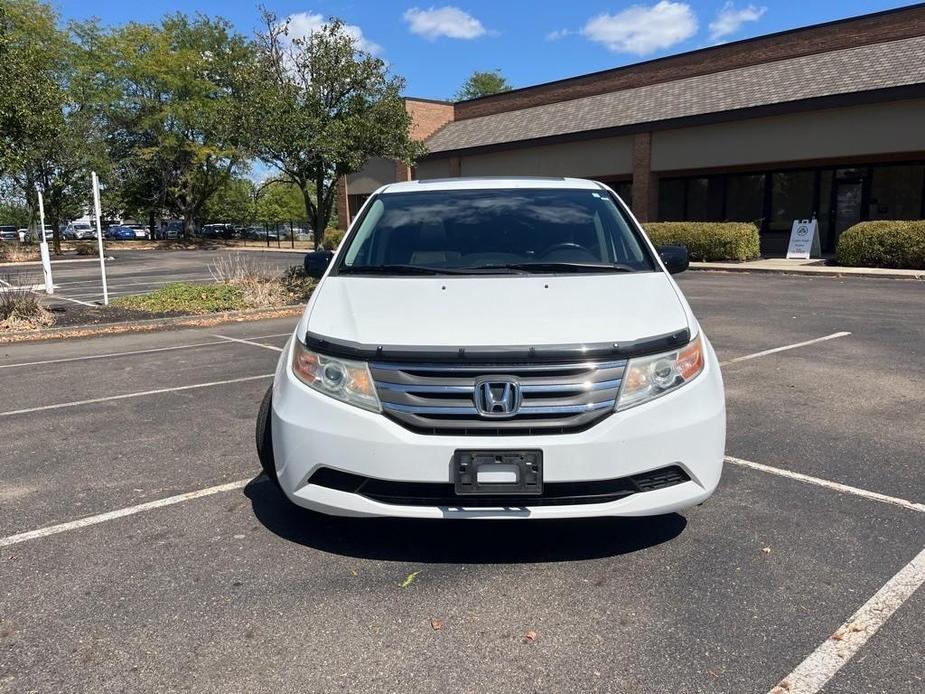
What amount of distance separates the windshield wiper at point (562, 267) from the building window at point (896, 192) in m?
21.7

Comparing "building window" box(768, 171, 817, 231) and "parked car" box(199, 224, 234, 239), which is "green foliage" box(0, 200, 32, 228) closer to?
"parked car" box(199, 224, 234, 239)

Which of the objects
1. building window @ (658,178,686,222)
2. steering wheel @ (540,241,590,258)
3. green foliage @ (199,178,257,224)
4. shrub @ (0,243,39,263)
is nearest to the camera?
steering wheel @ (540,241,590,258)

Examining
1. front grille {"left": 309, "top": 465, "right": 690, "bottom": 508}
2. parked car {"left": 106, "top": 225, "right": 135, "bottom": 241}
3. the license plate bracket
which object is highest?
parked car {"left": 106, "top": 225, "right": 135, "bottom": 241}

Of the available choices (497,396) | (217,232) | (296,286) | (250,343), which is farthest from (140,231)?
(497,396)

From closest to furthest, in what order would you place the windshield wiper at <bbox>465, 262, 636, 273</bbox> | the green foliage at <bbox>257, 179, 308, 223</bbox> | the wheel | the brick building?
the wheel < the windshield wiper at <bbox>465, 262, 636, 273</bbox> < the brick building < the green foliage at <bbox>257, 179, 308, 223</bbox>

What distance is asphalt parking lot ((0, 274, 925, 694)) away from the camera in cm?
249

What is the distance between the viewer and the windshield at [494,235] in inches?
161

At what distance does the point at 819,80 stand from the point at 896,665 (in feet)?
77.2

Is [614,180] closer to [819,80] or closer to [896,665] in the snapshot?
[819,80]

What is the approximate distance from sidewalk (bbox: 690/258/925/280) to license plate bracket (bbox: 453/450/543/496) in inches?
659

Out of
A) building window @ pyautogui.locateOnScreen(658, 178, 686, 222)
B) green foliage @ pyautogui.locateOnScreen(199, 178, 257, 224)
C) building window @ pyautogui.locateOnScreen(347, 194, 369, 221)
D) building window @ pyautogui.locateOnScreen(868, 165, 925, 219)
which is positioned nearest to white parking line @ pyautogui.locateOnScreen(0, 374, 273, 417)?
building window @ pyautogui.locateOnScreen(868, 165, 925, 219)

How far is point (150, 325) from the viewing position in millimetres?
11711

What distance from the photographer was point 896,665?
2.47 meters

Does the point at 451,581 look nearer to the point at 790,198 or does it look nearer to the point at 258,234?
the point at 790,198
